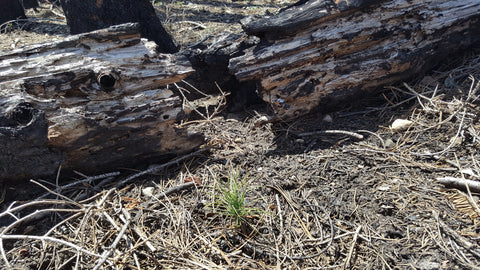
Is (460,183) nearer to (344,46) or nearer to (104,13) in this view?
(344,46)

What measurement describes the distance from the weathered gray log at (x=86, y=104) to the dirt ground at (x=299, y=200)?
0.60 ft

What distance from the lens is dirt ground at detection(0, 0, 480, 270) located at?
192 cm

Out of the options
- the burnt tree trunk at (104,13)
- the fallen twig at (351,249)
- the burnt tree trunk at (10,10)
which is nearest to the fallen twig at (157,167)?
the fallen twig at (351,249)

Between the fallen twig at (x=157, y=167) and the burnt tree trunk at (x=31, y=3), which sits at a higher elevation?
the burnt tree trunk at (x=31, y=3)

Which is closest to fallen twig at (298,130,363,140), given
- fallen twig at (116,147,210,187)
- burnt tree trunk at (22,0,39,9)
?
fallen twig at (116,147,210,187)

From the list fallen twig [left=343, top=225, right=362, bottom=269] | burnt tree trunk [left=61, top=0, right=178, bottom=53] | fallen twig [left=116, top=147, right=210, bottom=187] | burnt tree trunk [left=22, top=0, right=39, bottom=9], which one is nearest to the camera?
fallen twig [left=343, top=225, right=362, bottom=269]

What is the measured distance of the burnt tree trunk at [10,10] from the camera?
5.60m

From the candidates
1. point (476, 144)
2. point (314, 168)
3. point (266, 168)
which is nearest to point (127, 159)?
point (266, 168)

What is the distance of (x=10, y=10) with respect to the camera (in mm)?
5668

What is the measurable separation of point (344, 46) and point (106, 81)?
6.02ft

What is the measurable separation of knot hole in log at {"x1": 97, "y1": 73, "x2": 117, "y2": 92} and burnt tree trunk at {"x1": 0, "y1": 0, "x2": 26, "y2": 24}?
4474 millimetres

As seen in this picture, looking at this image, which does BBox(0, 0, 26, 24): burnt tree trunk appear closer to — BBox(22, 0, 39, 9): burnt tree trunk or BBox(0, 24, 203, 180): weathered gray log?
BBox(22, 0, 39, 9): burnt tree trunk

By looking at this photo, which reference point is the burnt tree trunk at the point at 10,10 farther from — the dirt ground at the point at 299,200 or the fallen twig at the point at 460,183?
the fallen twig at the point at 460,183

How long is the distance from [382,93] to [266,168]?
128 cm
